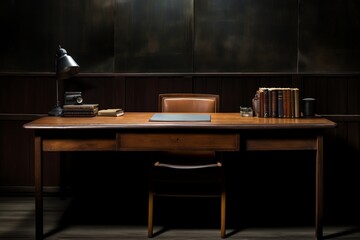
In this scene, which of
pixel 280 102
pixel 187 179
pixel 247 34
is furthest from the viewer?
pixel 247 34

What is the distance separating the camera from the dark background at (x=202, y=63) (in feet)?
→ 15.4

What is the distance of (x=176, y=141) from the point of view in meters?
3.50

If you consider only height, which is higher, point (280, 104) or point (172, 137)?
point (280, 104)

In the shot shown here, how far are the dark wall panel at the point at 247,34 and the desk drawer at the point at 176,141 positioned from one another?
1.36 meters

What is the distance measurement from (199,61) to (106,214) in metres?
1.54

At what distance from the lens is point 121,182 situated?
4832 mm

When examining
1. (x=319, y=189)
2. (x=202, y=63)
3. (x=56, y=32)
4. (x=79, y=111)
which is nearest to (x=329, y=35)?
(x=202, y=63)

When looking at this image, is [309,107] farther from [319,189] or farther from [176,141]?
[176,141]

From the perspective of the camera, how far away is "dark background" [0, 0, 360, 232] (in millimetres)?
4707

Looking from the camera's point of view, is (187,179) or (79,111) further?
(79,111)

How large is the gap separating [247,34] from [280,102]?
1.10 m

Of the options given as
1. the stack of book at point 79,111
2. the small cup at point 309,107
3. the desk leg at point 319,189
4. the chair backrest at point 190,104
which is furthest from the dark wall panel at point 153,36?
the desk leg at point 319,189

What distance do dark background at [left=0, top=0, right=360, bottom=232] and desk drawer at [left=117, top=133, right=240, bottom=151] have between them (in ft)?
4.17

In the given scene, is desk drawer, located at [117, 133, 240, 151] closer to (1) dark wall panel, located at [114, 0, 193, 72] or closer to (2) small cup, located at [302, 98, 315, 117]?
(2) small cup, located at [302, 98, 315, 117]
